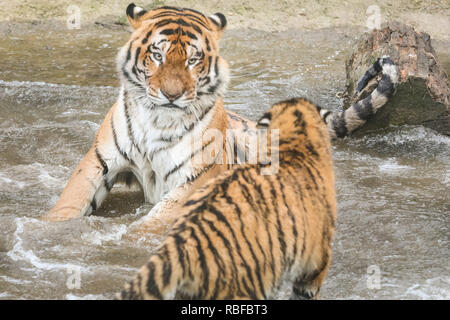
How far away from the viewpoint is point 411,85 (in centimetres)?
564

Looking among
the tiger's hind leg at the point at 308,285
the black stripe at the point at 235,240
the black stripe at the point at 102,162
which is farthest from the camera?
the black stripe at the point at 102,162

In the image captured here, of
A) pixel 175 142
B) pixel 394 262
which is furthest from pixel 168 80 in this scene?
pixel 394 262

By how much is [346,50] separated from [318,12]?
0.87 m

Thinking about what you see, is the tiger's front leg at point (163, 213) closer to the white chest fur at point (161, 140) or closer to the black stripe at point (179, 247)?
the white chest fur at point (161, 140)

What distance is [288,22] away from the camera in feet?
29.1

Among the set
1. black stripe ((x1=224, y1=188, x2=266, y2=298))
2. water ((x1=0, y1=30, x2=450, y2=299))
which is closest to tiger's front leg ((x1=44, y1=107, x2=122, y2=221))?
water ((x1=0, y1=30, x2=450, y2=299))

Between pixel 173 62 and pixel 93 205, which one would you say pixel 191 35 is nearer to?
pixel 173 62

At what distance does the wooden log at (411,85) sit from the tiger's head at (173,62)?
1920 millimetres

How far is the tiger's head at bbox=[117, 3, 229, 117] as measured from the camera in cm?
400

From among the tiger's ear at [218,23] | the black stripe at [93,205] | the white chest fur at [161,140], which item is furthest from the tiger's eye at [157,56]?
the black stripe at [93,205]

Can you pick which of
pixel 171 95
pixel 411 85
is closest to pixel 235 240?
pixel 171 95

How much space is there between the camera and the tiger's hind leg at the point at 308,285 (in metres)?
2.98

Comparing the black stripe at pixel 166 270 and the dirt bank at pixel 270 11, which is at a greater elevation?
the dirt bank at pixel 270 11
